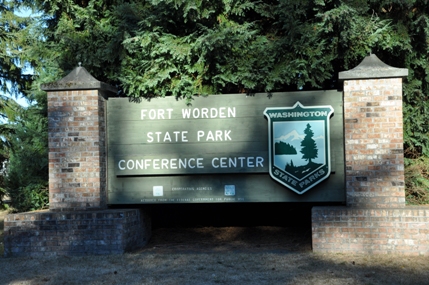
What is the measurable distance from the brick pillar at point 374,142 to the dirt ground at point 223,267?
0.91m

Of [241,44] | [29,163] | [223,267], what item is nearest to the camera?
[223,267]

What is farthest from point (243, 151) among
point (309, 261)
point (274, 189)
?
point (309, 261)

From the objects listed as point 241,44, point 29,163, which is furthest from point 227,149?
point 29,163

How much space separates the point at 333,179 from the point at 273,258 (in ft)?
5.10

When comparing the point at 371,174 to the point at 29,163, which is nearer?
the point at 371,174

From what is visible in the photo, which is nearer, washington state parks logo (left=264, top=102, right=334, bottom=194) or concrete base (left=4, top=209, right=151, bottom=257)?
concrete base (left=4, top=209, right=151, bottom=257)

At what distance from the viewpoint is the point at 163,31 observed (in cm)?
847

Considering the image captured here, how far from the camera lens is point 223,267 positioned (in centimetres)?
659

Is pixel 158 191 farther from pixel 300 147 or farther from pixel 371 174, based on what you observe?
pixel 371 174

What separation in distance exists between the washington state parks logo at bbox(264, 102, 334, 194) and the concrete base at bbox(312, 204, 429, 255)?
60cm

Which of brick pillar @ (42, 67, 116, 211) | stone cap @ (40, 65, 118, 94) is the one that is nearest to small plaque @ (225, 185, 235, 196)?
brick pillar @ (42, 67, 116, 211)

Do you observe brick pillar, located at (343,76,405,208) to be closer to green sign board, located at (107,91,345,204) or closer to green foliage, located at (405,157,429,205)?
green sign board, located at (107,91,345,204)

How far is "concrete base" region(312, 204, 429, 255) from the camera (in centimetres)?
707

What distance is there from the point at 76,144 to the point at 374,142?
14.2 ft
